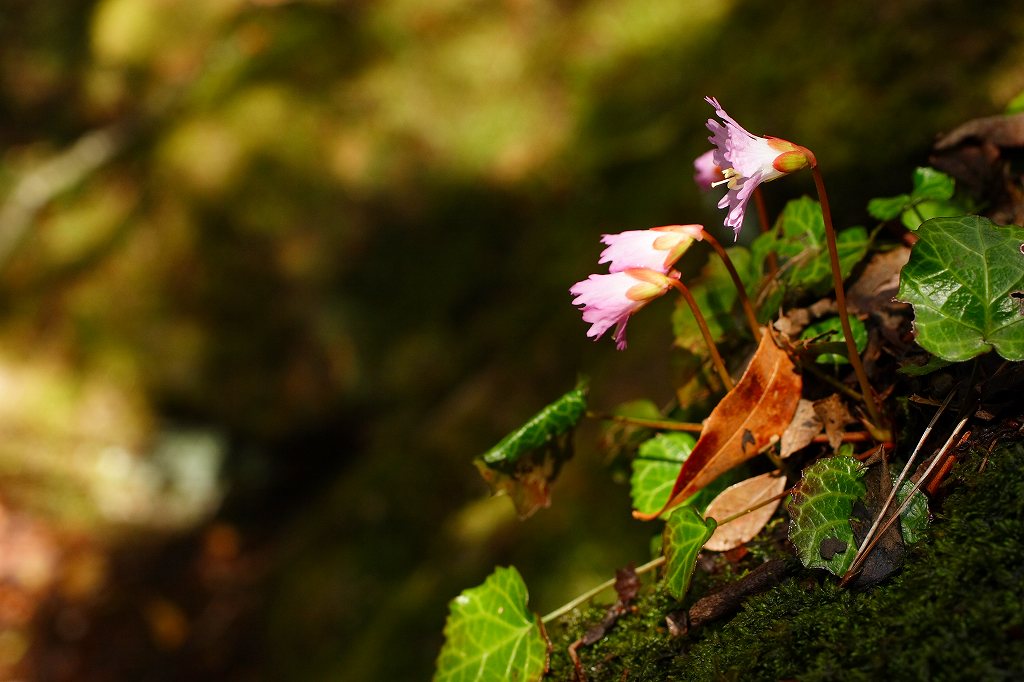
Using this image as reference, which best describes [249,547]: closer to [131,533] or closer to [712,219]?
[131,533]

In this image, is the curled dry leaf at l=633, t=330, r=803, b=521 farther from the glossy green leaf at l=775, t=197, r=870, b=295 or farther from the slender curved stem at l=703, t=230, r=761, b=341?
the glossy green leaf at l=775, t=197, r=870, b=295

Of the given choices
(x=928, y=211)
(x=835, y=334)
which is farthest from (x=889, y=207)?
(x=835, y=334)

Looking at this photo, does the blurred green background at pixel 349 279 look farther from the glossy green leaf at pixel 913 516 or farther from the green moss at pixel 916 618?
the glossy green leaf at pixel 913 516

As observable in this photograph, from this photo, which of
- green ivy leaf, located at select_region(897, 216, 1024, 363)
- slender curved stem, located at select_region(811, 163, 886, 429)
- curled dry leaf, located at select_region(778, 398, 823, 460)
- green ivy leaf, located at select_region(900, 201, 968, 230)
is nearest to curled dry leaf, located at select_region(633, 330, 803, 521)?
curled dry leaf, located at select_region(778, 398, 823, 460)

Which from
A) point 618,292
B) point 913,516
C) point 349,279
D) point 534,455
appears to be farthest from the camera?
point 349,279

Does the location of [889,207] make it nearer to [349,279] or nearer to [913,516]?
[913,516]

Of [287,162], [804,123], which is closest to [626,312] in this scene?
[804,123]
